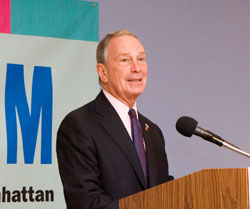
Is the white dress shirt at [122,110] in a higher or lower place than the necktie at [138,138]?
higher

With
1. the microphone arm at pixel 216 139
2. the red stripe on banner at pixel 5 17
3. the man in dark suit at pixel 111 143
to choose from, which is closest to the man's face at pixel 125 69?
the man in dark suit at pixel 111 143

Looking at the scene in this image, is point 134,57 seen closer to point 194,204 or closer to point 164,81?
point 194,204

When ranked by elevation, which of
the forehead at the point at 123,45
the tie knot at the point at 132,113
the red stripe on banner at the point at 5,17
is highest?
the red stripe on banner at the point at 5,17

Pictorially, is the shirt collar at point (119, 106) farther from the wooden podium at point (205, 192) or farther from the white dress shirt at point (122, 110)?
the wooden podium at point (205, 192)

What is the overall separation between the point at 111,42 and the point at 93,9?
3.90 feet

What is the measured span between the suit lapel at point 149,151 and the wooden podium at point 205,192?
0.62 meters

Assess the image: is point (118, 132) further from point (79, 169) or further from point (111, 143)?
point (79, 169)

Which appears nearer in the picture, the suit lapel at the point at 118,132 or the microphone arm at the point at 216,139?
the microphone arm at the point at 216,139

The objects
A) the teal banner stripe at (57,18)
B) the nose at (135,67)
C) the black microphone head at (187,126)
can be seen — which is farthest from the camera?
the teal banner stripe at (57,18)

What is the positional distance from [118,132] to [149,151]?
8.3 inches

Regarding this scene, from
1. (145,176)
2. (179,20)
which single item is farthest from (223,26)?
(145,176)

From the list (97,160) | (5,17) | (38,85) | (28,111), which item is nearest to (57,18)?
(5,17)

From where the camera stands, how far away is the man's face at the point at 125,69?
2.54 metres

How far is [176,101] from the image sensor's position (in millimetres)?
4008
